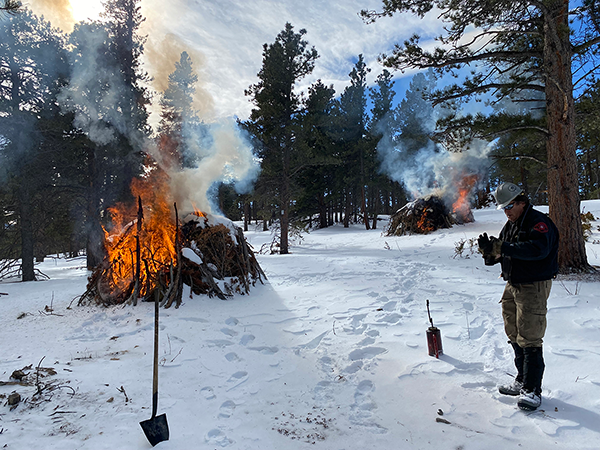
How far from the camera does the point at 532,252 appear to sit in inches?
108

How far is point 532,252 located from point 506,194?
0.61 metres

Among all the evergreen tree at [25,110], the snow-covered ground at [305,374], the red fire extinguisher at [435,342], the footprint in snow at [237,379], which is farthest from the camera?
the evergreen tree at [25,110]

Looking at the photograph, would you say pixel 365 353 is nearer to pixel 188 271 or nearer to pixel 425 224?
pixel 188 271

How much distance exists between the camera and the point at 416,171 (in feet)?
73.8

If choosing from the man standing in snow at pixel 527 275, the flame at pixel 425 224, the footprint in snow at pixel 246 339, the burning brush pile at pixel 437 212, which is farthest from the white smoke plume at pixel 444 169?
the footprint in snow at pixel 246 339

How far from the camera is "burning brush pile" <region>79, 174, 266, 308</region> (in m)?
6.27

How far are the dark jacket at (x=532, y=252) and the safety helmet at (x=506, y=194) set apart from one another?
0.22m

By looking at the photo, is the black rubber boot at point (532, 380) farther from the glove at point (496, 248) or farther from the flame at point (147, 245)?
the flame at point (147, 245)

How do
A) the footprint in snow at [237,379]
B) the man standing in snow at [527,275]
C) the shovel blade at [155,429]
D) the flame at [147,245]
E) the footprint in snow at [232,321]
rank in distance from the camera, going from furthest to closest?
1. the flame at [147,245]
2. the footprint in snow at [232,321]
3. the footprint in snow at [237,379]
4. the man standing in snow at [527,275]
5. the shovel blade at [155,429]

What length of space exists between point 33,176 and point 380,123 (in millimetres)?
24289

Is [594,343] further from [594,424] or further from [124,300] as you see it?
[124,300]

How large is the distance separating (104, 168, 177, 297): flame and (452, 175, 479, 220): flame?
1577 centimetres

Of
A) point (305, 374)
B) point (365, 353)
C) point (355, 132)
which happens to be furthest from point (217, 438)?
point (355, 132)

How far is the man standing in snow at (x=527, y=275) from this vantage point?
107 inches
